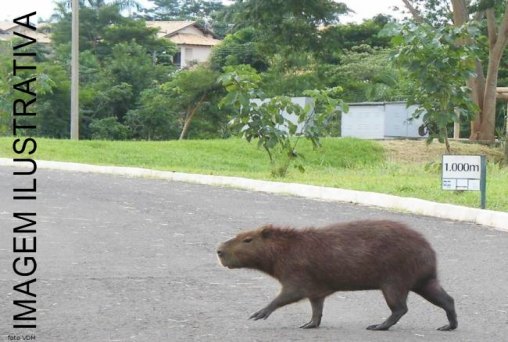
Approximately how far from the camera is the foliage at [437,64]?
20.4 metres

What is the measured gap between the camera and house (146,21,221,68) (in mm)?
88312

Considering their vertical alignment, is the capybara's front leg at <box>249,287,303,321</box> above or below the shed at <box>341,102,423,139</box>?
below

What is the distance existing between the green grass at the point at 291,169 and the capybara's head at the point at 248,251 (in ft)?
32.5

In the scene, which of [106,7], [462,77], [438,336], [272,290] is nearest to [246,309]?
[272,290]

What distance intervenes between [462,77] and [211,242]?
1035cm

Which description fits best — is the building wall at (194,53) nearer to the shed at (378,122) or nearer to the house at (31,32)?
the house at (31,32)

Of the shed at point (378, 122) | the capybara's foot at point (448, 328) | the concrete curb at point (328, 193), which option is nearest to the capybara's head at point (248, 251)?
the capybara's foot at point (448, 328)

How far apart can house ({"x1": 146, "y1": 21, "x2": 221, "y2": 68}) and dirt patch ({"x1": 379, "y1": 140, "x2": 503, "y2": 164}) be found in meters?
56.3

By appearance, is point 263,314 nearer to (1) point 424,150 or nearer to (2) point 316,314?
(2) point 316,314

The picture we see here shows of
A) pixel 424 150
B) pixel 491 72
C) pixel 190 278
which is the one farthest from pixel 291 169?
pixel 190 278

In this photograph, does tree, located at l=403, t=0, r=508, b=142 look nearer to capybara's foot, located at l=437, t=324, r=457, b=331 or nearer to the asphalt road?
the asphalt road

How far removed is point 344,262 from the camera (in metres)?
7.05

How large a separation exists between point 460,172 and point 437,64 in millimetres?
5790

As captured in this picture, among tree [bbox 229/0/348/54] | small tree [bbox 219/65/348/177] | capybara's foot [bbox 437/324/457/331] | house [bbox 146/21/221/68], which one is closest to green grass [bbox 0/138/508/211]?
small tree [bbox 219/65/348/177]
